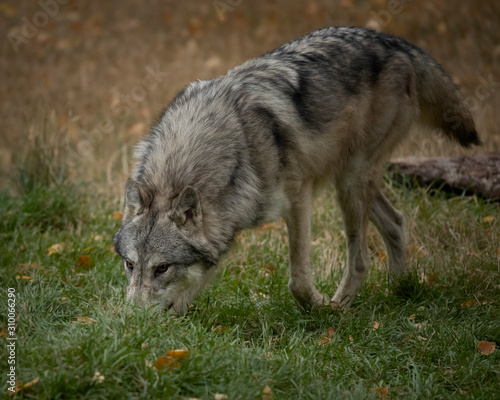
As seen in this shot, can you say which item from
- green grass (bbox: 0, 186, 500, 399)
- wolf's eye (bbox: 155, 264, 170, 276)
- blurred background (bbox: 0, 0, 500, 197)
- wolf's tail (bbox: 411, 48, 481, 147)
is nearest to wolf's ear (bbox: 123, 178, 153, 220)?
wolf's eye (bbox: 155, 264, 170, 276)

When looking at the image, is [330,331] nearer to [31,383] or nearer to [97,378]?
[97,378]

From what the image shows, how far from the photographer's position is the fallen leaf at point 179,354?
10.9 feet

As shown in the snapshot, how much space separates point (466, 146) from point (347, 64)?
1516mm

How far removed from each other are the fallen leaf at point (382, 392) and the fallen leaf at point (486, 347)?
859 mm

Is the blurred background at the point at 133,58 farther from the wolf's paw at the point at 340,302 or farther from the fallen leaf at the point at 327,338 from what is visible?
the fallen leaf at the point at 327,338

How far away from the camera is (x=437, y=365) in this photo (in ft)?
12.7

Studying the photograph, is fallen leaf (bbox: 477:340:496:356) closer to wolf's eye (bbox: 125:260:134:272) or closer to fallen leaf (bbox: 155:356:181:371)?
fallen leaf (bbox: 155:356:181:371)

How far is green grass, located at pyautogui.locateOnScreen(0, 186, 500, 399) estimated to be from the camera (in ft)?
10.6

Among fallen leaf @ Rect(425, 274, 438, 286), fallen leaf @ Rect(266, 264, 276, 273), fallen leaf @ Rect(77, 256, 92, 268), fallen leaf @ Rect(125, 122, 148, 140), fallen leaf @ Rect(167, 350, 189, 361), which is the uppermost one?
fallen leaf @ Rect(167, 350, 189, 361)

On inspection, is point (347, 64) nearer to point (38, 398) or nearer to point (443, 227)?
point (443, 227)

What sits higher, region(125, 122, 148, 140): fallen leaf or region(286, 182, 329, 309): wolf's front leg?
region(286, 182, 329, 309): wolf's front leg

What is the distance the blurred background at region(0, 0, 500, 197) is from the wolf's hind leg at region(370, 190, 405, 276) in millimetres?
2066

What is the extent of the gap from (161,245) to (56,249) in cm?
209

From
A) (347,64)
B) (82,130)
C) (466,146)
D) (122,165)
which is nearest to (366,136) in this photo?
(347,64)
